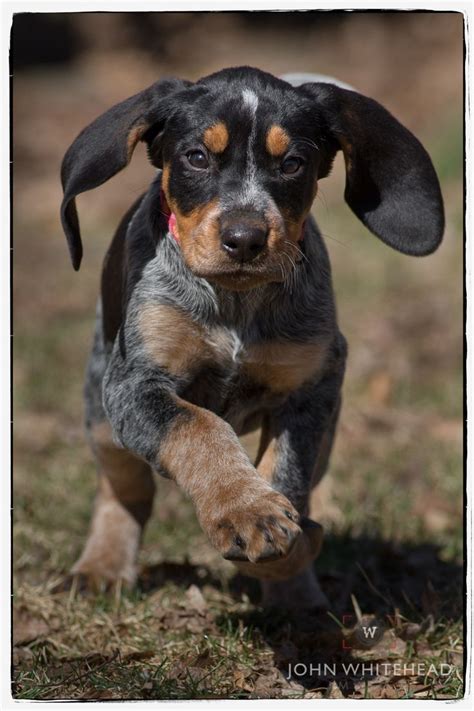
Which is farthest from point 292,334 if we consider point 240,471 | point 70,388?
point 70,388

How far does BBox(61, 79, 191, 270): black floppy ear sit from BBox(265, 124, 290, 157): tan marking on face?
0.46 metres

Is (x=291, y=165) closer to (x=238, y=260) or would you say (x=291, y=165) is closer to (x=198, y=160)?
(x=198, y=160)

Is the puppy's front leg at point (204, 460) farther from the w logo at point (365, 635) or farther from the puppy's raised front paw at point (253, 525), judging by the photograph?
the w logo at point (365, 635)

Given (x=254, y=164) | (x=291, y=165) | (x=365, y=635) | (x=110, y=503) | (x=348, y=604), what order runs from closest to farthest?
(x=254, y=164)
(x=291, y=165)
(x=365, y=635)
(x=348, y=604)
(x=110, y=503)

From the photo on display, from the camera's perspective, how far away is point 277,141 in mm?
4207

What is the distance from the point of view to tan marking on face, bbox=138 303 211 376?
444 centimetres

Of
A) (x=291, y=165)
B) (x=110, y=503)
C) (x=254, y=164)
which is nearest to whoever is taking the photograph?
(x=254, y=164)

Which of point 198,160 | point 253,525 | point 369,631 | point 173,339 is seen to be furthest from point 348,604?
point 198,160

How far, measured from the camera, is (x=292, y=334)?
4.60m

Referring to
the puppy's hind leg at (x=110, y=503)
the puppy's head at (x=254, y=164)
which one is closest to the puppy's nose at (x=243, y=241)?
the puppy's head at (x=254, y=164)

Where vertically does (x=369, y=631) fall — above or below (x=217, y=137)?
below

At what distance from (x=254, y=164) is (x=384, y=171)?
21.6 inches

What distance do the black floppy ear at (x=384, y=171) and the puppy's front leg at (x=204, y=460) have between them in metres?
1.04

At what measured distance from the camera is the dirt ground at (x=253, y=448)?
4.54 meters
